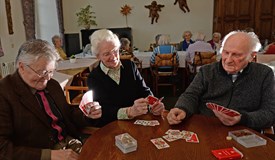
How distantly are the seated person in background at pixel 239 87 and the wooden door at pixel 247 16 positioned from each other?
17.9 feet

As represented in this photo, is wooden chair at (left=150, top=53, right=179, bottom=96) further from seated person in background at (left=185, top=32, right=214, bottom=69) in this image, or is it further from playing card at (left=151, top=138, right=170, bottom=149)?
playing card at (left=151, top=138, right=170, bottom=149)

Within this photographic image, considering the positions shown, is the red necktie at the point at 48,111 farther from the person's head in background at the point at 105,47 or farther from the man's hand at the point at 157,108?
the man's hand at the point at 157,108

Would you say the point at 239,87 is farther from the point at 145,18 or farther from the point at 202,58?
the point at 145,18

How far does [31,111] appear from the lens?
1.55 meters

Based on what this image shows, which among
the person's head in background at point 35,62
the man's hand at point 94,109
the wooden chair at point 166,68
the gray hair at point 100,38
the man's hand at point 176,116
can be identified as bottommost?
the wooden chair at point 166,68

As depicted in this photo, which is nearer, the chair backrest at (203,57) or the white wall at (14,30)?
the white wall at (14,30)

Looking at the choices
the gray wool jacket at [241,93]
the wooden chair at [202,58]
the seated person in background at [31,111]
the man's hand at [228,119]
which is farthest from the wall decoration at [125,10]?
the man's hand at [228,119]

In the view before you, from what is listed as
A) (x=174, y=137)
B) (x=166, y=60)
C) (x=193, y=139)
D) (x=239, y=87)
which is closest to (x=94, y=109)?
(x=174, y=137)

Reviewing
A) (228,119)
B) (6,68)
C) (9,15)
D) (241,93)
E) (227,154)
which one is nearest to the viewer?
(227,154)

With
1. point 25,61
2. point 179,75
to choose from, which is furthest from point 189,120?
point 179,75

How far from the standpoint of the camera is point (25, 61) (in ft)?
5.03

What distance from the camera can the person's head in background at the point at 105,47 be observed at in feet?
6.38

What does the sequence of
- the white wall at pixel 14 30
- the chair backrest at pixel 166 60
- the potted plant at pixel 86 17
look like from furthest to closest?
the potted plant at pixel 86 17 < the chair backrest at pixel 166 60 < the white wall at pixel 14 30

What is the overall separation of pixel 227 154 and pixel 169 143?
0.30 m
